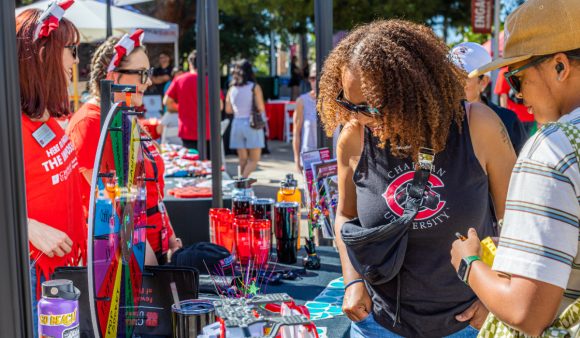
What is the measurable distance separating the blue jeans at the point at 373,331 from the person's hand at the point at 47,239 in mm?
1073

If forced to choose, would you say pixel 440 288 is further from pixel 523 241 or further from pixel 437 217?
pixel 523 241

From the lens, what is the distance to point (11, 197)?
124cm

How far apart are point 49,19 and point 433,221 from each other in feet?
5.00

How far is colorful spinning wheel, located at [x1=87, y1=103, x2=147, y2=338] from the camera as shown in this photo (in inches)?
59.1

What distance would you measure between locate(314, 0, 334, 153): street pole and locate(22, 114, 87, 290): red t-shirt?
137cm

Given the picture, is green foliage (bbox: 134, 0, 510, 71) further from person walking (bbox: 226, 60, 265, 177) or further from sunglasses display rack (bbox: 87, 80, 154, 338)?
sunglasses display rack (bbox: 87, 80, 154, 338)

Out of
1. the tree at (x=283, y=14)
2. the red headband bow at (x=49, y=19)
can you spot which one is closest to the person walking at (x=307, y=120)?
the red headband bow at (x=49, y=19)

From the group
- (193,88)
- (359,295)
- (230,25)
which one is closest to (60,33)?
(359,295)

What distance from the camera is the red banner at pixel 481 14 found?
12242 millimetres

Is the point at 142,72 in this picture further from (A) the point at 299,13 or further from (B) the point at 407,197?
(A) the point at 299,13

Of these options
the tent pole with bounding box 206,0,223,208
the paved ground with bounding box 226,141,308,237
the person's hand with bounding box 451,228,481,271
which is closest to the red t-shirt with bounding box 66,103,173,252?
Answer: the tent pole with bounding box 206,0,223,208

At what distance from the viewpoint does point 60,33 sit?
7.97ft

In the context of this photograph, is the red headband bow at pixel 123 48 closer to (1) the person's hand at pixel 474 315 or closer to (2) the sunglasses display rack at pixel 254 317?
(2) the sunglasses display rack at pixel 254 317

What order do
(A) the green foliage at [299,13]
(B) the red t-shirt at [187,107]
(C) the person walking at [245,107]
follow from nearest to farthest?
(B) the red t-shirt at [187,107]
(C) the person walking at [245,107]
(A) the green foliage at [299,13]
